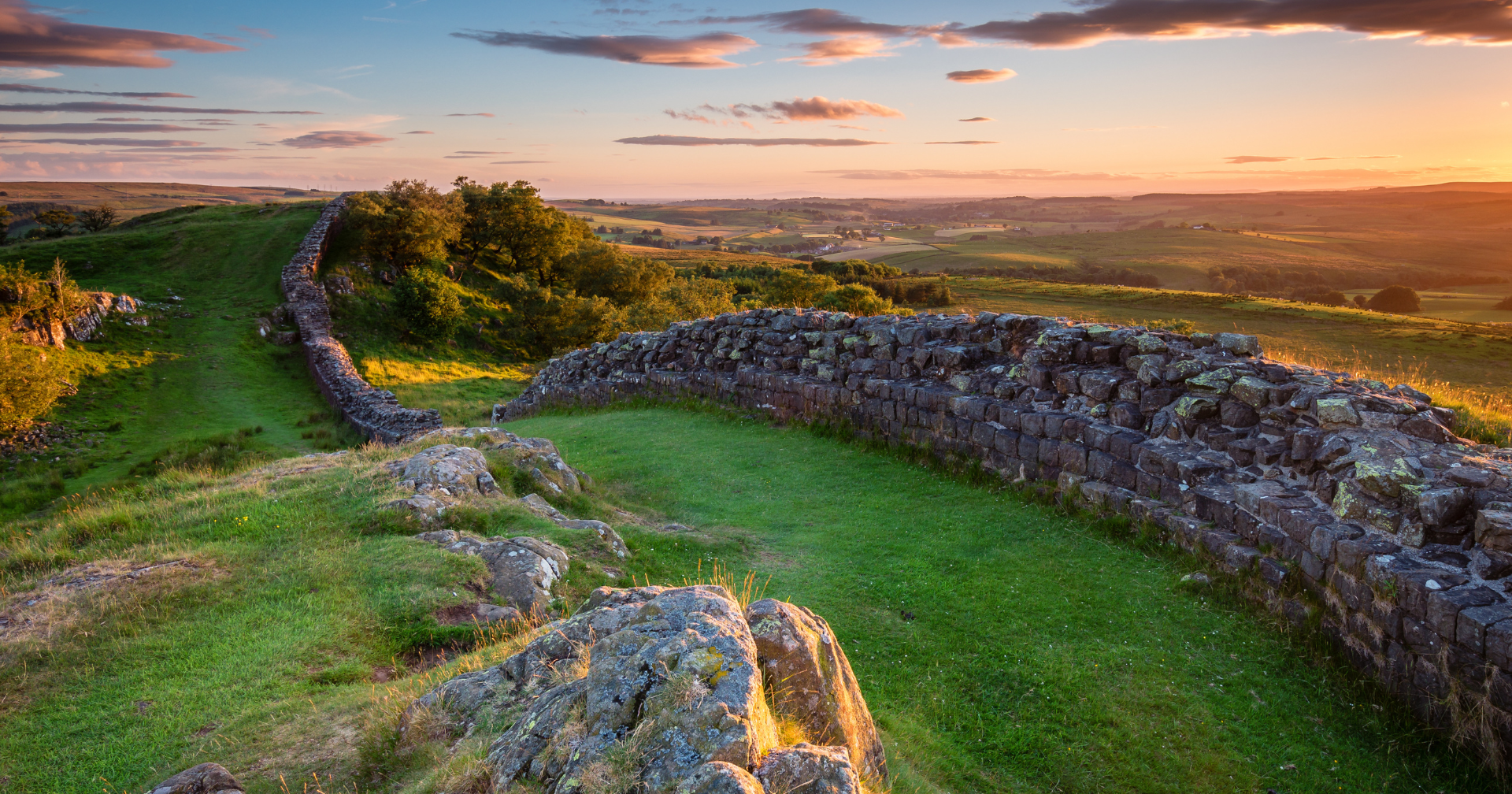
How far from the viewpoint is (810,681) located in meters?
3.72

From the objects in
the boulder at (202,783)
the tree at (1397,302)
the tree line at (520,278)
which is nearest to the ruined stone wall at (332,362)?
the tree line at (520,278)

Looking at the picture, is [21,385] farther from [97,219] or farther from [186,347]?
[97,219]

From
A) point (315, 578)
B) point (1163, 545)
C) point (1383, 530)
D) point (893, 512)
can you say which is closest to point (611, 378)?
point (893, 512)

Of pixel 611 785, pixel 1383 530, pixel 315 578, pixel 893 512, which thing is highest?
pixel 611 785

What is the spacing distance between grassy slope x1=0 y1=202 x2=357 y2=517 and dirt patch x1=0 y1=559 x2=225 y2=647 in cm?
1802

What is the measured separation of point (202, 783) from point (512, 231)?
5178cm

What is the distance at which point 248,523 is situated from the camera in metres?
7.86

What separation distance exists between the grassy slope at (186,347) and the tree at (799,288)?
3187 cm

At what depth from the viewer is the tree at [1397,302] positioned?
34.2 m

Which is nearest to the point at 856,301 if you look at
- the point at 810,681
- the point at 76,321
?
the point at 76,321

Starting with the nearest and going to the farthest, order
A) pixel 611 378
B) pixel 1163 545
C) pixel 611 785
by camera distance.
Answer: pixel 611 785 → pixel 1163 545 → pixel 611 378

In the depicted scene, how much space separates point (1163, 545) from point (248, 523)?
10.2m

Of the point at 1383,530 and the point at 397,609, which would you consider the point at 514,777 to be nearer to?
the point at 397,609

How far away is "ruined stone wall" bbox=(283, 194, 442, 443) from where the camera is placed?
2195cm
